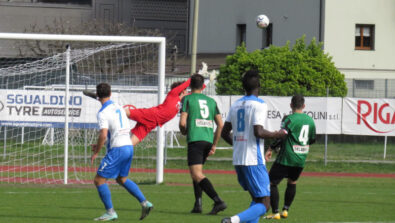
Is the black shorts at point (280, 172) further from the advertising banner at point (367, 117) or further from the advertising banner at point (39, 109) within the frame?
the advertising banner at point (367, 117)

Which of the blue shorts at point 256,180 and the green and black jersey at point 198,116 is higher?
the green and black jersey at point 198,116

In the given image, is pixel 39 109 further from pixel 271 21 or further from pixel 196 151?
pixel 271 21

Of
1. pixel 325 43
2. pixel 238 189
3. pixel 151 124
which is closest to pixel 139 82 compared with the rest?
pixel 238 189

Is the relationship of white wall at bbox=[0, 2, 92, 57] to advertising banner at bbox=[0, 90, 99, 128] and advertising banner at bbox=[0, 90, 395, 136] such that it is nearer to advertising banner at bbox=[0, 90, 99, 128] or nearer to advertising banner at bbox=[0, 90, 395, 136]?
advertising banner at bbox=[0, 90, 395, 136]

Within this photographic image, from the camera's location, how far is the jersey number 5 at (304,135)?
11.4 m

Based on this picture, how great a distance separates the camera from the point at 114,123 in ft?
35.1

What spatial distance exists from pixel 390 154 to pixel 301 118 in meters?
15.2

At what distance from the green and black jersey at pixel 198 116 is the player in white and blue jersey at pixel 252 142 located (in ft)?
8.10

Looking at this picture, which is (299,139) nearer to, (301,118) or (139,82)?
(301,118)

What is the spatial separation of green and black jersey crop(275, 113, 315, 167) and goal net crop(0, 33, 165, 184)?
570 centimetres

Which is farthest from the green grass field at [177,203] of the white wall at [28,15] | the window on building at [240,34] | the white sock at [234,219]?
the white wall at [28,15]

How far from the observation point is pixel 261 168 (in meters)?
9.16

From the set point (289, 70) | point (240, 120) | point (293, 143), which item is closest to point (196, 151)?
point (293, 143)

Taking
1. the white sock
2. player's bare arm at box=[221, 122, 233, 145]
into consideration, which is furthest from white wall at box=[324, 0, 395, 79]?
the white sock
